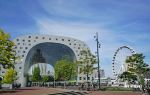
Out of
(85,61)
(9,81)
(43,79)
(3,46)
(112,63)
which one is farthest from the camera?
(43,79)

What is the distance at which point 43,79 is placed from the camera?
194375 mm

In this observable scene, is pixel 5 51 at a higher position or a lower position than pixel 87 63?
lower

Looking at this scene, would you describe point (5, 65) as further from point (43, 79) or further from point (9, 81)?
point (43, 79)

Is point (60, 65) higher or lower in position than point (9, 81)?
higher

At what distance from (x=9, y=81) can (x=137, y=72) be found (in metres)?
42.1

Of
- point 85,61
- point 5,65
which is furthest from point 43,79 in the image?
point 5,65

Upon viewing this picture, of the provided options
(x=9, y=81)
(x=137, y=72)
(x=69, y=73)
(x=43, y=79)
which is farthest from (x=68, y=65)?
(x=43, y=79)

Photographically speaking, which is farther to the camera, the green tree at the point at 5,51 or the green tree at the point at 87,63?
the green tree at the point at 87,63

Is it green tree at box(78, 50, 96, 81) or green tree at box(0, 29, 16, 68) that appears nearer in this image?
green tree at box(0, 29, 16, 68)

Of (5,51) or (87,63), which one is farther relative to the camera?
(87,63)

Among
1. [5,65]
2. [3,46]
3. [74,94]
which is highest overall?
[3,46]

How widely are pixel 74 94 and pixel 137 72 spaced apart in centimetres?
2915

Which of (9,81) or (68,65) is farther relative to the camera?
(68,65)

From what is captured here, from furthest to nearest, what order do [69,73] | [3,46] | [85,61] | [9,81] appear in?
[69,73]
[9,81]
[85,61]
[3,46]
